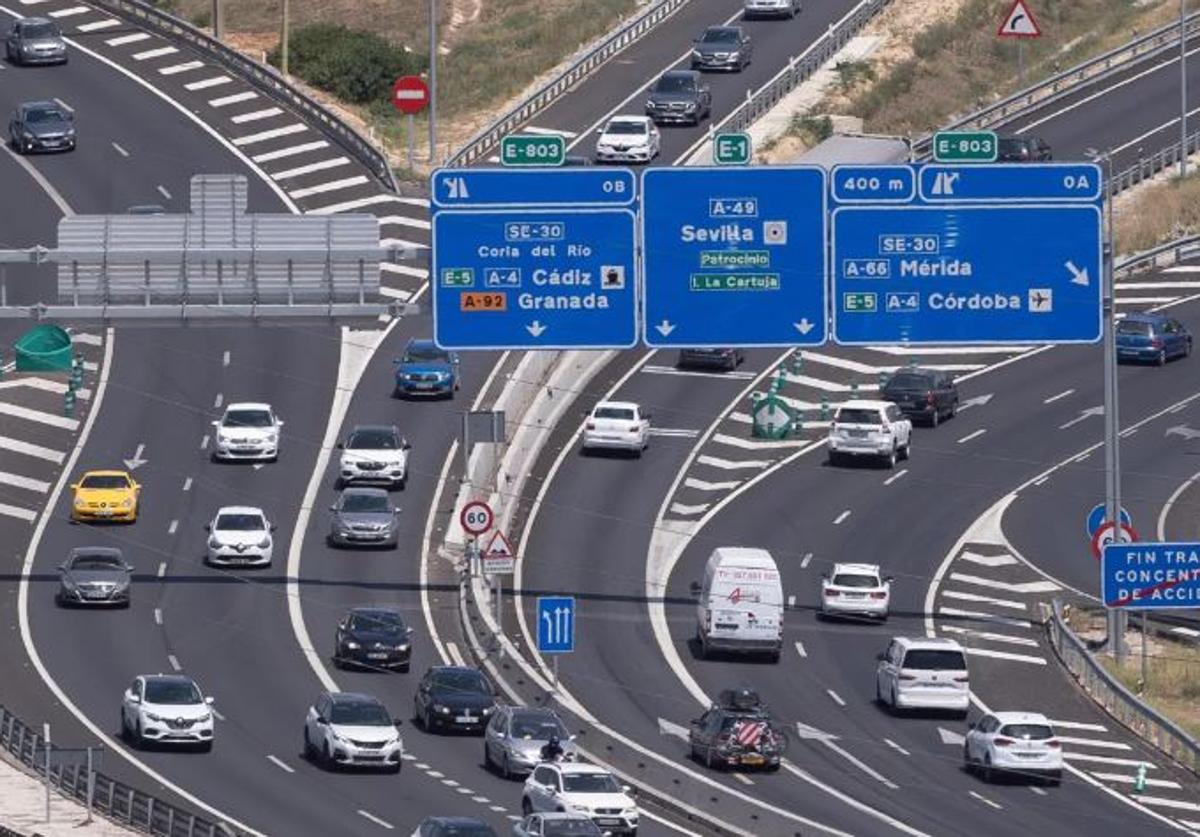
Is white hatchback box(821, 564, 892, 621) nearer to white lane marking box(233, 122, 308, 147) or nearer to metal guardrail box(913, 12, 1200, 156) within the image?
metal guardrail box(913, 12, 1200, 156)

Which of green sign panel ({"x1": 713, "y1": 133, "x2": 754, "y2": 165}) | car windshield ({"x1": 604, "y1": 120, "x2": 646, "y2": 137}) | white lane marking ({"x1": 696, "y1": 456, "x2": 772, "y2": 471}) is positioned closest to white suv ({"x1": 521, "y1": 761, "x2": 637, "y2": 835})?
green sign panel ({"x1": 713, "y1": 133, "x2": 754, "y2": 165})

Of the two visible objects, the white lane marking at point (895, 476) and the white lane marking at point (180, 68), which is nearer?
the white lane marking at point (895, 476)

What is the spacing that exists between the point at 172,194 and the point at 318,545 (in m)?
25.3

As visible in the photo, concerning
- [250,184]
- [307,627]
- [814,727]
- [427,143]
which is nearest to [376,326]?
[250,184]

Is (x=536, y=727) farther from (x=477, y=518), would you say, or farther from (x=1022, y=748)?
(x=477, y=518)

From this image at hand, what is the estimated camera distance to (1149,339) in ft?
318

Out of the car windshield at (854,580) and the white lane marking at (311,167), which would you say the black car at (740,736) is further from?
the white lane marking at (311,167)

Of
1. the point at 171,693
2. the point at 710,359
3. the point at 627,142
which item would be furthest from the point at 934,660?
the point at 627,142

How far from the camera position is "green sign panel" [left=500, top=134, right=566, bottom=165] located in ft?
216

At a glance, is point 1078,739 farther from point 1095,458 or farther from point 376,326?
point 376,326

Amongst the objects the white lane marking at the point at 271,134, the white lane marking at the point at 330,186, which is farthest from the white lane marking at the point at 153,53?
the white lane marking at the point at 330,186

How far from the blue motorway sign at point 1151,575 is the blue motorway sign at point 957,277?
6.51m

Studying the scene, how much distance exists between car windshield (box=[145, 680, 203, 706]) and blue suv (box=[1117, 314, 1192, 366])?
Answer: 39.6 metres

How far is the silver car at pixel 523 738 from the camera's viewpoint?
2483 inches
